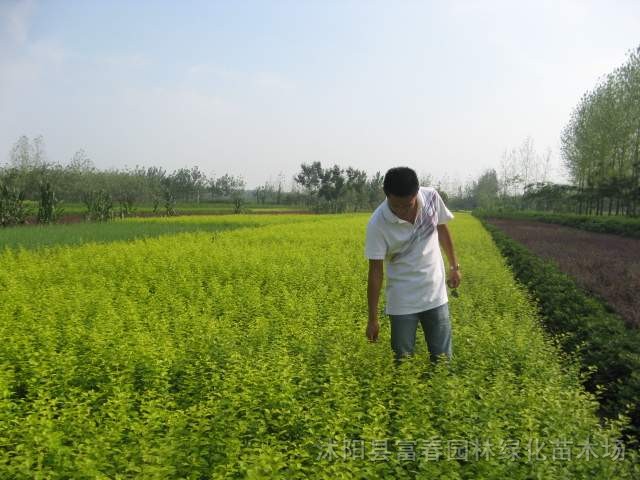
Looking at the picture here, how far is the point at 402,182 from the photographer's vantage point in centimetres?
336

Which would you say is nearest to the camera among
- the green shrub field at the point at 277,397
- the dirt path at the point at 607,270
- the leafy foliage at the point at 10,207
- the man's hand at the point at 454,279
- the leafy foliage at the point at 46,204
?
the green shrub field at the point at 277,397

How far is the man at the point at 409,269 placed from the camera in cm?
366

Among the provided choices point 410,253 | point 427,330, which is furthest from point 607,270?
point 410,253

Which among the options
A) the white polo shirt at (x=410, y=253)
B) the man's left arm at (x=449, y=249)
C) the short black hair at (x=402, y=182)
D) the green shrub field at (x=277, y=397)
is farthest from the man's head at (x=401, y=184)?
the green shrub field at (x=277, y=397)

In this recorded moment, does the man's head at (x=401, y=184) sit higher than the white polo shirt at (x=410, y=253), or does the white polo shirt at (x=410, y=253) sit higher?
the man's head at (x=401, y=184)

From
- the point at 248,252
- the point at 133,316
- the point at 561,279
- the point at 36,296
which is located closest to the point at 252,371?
the point at 133,316

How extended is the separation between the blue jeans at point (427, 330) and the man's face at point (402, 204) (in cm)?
78

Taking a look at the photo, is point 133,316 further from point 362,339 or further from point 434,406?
point 434,406

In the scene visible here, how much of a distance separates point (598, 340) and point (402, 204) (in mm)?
3063

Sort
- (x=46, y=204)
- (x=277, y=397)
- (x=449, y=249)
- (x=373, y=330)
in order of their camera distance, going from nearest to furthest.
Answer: (x=277, y=397)
(x=373, y=330)
(x=449, y=249)
(x=46, y=204)

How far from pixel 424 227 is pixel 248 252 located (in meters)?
8.88

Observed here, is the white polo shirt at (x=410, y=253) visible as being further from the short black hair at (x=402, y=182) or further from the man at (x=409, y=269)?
the short black hair at (x=402, y=182)

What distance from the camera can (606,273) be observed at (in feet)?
32.7

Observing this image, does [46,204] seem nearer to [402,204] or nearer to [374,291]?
[374,291]
